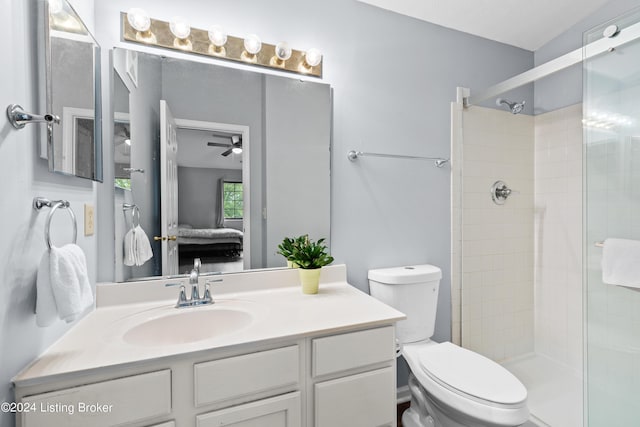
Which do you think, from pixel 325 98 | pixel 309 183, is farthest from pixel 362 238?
pixel 325 98

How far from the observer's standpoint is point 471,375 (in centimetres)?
134

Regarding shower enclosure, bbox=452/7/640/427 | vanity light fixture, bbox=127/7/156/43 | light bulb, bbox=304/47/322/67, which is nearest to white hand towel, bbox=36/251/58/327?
vanity light fixture, bbox=127/7/156/43

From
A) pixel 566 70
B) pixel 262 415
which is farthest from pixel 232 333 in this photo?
pixel 566 70

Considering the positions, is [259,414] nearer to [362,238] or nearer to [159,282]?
[159,282]

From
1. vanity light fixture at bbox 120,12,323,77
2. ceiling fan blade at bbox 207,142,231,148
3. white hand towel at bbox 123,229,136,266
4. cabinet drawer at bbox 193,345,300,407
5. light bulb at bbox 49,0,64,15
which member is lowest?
cabinet drawer at bbox 193,345,300,407

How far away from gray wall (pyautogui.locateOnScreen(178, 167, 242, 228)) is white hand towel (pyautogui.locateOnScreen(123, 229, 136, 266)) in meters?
0.21

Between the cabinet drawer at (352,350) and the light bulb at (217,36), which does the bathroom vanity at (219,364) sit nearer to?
the cabinet drawer at (352,350)

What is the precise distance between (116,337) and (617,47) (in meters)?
2.33

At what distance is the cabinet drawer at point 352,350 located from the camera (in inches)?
41.9

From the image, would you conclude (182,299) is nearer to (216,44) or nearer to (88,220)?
(88,220)

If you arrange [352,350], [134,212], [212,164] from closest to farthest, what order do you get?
[352,350] → [134,212] → [212,164]

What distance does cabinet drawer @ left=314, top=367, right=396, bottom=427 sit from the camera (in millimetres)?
1072

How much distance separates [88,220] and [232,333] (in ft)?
2.39

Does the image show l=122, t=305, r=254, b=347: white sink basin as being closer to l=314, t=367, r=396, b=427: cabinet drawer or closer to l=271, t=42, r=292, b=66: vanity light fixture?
l=314, t=367, r=396, b=427: cabinet drawer
